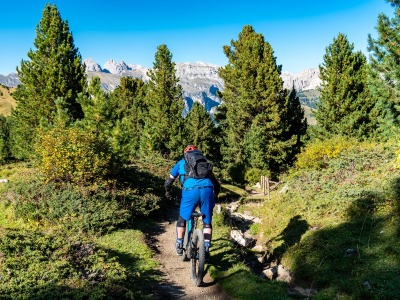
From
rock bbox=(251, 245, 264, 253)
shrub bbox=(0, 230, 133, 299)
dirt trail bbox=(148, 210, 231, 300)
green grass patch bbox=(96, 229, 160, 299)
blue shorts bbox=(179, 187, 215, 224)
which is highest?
blue shorts bbox=(179, 187, 215, 224)

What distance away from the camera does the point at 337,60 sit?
30.6 metres

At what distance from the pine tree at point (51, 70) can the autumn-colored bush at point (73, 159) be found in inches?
411

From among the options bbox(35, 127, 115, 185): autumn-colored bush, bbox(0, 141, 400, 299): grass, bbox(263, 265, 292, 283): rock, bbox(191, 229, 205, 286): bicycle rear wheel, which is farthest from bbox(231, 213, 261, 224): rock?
bbox(191, 229, 205, 286): bicycle rear wheel

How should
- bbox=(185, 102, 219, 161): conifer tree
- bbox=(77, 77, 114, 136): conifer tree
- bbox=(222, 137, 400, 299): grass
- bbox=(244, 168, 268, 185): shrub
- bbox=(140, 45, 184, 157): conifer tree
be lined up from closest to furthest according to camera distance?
bbox=(222, 137, 400, 299): grass → bbox=(77, 77, 114, 136): conifer tree → bbox=(244, 168, 268, 185): shrub → bbox=(140, 45, 184, 157): conifer tree → bbox=(185, 102, 219, 161): conifer tree

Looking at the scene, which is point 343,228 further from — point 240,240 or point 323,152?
point 323,152

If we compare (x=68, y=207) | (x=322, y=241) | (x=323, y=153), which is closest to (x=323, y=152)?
(x=323, y=153)

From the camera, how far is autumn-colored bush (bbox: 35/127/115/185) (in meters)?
12.1

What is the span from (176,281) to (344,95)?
2829cm

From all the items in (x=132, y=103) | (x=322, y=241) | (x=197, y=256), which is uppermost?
(x=132, y=103)

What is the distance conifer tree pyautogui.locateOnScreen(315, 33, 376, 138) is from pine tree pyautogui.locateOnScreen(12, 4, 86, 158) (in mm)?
23175

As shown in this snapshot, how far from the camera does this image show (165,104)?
131ft

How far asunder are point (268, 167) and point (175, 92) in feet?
50.7

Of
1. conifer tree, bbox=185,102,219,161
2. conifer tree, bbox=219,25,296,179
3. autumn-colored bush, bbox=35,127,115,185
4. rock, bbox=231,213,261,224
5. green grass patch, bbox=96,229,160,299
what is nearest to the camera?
green grass patch, bbox=96,229,160,299

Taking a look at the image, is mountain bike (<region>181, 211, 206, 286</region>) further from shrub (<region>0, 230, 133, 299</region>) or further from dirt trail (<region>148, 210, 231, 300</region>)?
shrub (<region>0, 230, 133, 299</region>)
